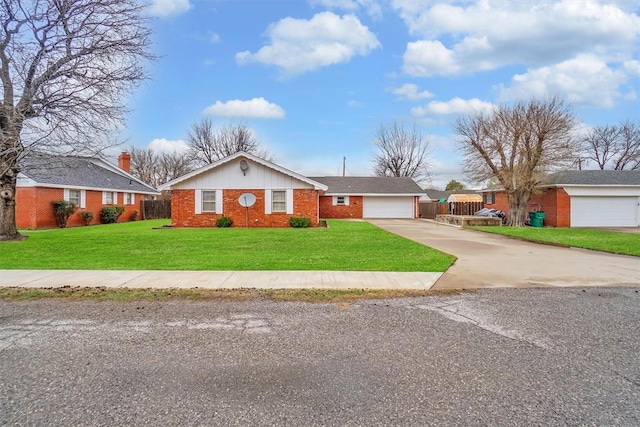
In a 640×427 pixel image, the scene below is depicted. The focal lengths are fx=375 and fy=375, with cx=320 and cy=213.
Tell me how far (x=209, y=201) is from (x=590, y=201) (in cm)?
2456

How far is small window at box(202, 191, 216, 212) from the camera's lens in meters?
21.7

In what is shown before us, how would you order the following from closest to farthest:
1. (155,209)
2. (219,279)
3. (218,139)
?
(219,279) < (155,209) < (218,139)

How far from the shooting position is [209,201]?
2169 cm

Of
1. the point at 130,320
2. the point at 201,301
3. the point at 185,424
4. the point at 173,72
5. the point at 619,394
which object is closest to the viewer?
the point at 185,424

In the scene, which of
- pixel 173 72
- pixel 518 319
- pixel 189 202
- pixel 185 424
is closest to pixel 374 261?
pixel 518 319

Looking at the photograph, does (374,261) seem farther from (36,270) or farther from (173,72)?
(173,72)

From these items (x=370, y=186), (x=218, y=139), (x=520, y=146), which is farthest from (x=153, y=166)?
(x=520, y=146)

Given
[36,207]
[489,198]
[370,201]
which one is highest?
[489,198]

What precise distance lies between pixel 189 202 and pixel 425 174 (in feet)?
118

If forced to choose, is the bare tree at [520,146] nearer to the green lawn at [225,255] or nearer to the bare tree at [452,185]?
the green lawn at [225,255]

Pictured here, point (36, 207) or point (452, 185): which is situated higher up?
point (452, 185)

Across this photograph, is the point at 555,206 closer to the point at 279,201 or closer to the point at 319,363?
the point at 279,201

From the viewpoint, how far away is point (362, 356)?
377 cm

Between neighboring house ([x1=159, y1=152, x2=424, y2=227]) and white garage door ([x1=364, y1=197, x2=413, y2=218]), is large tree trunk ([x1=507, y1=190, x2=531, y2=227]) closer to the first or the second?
white garage door ([x1=364, y1=197, x2=413, y2=218])
